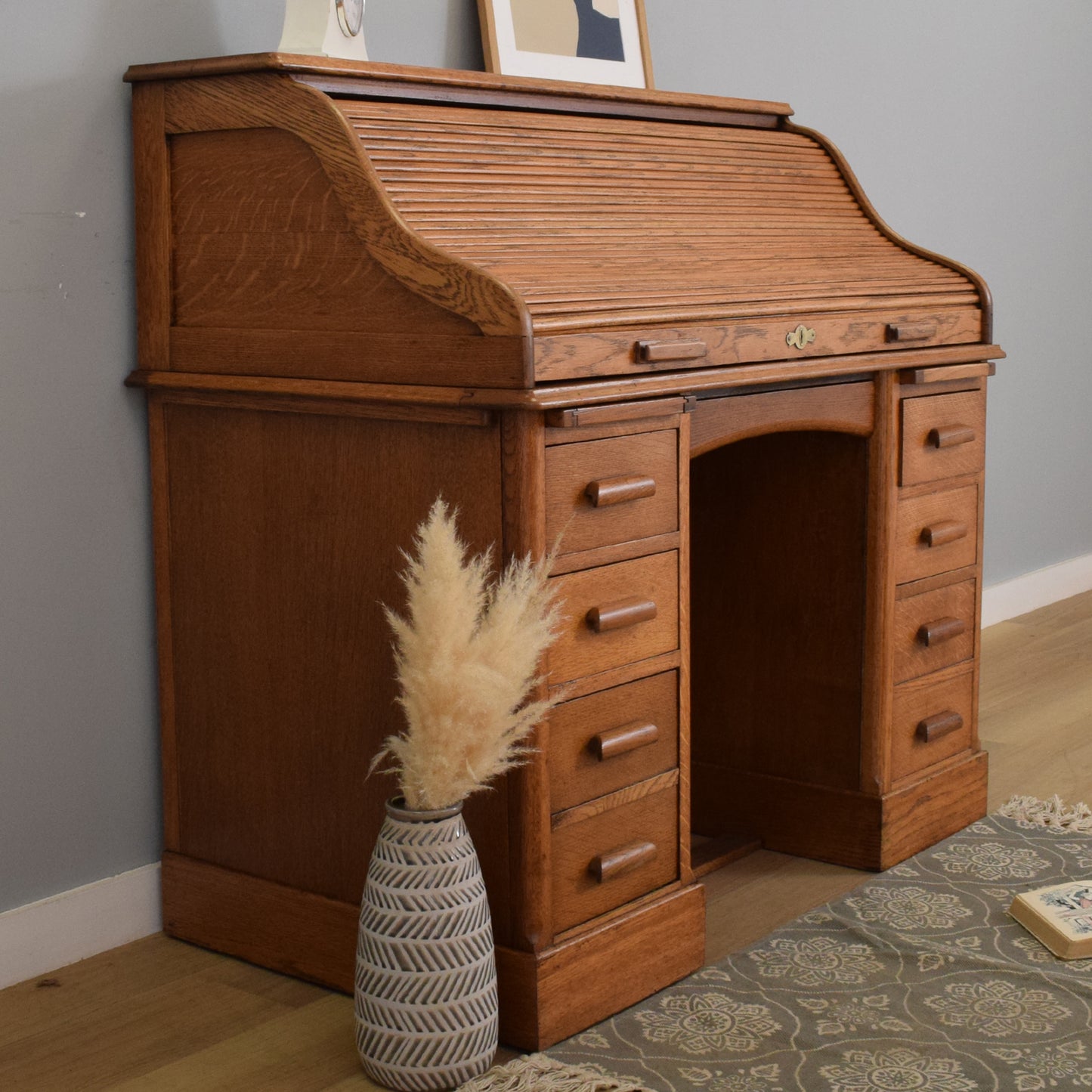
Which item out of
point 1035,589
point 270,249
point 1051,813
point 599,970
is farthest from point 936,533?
point 1035,589

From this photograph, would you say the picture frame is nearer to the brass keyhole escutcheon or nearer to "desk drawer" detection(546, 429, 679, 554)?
the brass keyhole escutcheon

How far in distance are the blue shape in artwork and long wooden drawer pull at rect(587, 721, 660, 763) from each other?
53.6 inches

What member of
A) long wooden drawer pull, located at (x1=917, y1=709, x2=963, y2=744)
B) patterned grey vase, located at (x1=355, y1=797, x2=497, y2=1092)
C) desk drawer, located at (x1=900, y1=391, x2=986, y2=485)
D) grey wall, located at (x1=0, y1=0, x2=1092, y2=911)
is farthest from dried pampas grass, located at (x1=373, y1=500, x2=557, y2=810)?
long wooden drawer pull, located at (x1=917, y1=709, x2=963, y2=744)

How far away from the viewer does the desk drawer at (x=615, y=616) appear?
1936mm

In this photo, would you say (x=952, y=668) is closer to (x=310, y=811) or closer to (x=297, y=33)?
(x=310, y=811)

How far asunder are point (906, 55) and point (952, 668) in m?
1.88

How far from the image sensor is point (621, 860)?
2.04 metres

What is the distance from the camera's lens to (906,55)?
3881 millimetres

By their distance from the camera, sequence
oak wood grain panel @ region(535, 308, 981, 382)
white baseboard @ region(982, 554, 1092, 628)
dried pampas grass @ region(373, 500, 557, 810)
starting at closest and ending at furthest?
dried pampas grass @ region(373, 500, 557, 810) < oak wood grain panel @ region(535, 308, 981, 382) < white baseboard @ region(982, 554, 1092, 628)

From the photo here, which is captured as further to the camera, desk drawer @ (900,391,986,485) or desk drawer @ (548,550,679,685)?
desk drawer @ (900,391,986,485)

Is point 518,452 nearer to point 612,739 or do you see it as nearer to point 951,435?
point 612,739

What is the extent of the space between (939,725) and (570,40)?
1404 millimetres

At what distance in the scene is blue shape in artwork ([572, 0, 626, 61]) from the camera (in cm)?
280

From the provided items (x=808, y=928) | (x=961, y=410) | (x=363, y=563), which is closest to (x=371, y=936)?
(x=363, y=563)
